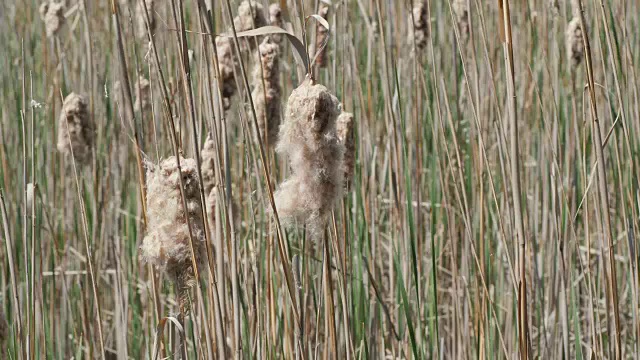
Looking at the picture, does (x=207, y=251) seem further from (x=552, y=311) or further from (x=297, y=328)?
(x=552, y=311)

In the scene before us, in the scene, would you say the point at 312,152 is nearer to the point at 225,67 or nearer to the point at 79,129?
the point at 225,67

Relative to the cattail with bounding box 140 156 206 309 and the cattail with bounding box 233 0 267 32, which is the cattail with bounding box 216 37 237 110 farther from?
the cattail with bounding box 140 156 206 309

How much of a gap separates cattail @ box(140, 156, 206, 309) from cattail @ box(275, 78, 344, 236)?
128 millimetres

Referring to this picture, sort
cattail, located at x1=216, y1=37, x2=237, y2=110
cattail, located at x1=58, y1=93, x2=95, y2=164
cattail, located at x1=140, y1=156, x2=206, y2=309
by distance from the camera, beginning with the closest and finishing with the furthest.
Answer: cattail, located at x1=140, y1=156, x2=206, y2=309
cattail, located at x1=216, y1=37, x2=237, y2=110
cattail, located at x1=58, y1=93, x2=95, y2=164

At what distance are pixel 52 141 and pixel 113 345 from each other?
60cm

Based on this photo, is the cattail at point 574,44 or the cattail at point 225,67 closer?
the cattail at point 225,67

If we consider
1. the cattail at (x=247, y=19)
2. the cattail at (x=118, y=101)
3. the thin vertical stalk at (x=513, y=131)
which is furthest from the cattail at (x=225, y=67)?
the thin vertical stalk at (x=513, y=131)

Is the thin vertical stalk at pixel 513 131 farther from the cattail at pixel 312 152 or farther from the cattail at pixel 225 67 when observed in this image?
the cattail at pixel 225 67

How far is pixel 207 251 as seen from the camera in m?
0.95

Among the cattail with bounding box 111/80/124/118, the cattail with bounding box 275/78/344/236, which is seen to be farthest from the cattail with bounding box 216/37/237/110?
the cattail with bounding box 275/78/344/236

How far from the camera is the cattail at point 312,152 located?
88 cm

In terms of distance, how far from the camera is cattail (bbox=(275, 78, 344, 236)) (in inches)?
34.7

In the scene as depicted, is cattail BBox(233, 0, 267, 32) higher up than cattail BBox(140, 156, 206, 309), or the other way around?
cattail BBox(233, 0, 267, 32)

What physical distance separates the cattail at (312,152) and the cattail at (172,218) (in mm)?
128
